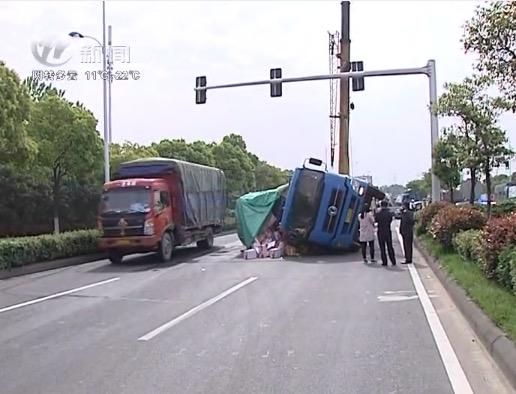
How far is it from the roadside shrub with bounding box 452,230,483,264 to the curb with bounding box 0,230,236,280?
1109 cm

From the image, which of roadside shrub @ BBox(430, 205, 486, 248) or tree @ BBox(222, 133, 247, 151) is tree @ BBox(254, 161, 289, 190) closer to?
tree @ BBox(222, 133, 247, 151)

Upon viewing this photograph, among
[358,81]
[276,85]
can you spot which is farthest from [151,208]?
[358,81]

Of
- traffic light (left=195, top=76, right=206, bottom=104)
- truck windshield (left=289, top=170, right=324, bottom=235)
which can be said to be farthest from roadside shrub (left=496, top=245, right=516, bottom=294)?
traffic light (left=195, top=76, right=206, bottom=104)

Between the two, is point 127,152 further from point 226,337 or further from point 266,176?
point 226,337

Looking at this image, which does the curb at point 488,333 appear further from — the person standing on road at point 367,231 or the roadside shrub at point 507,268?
the person standing on road at point 367,231

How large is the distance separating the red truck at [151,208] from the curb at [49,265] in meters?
1.20

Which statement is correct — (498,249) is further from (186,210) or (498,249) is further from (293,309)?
(186,210)

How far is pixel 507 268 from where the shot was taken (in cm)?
1154

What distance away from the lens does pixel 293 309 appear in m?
12.8

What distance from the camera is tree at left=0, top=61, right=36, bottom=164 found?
86.2ft

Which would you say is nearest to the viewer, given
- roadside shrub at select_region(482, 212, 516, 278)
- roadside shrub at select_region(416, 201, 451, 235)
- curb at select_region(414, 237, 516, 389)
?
curb at select_region(414, 237, 516, 389)

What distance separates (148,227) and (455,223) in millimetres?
8855

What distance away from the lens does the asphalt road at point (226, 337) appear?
7.82 meters

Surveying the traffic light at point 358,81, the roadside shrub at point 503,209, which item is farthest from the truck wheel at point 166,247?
the roadside shrub at point 503,209
